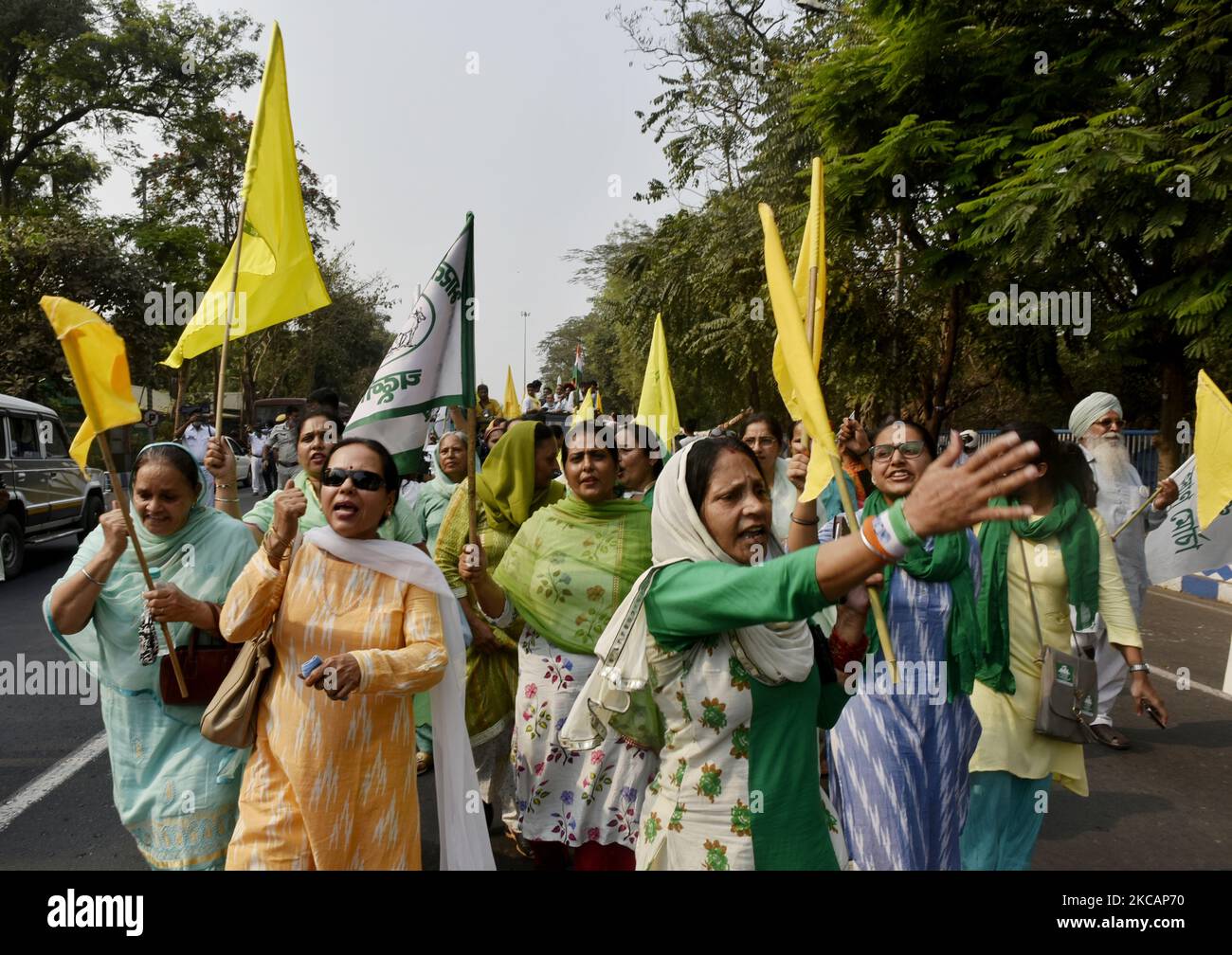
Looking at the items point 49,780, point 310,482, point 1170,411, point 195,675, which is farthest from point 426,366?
point 1170,411

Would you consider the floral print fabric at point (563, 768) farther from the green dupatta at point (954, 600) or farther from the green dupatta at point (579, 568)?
the green dupatta at point (954, 600)

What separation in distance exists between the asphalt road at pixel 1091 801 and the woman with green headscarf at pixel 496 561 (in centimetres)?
37

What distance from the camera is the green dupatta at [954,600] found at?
3156 mm

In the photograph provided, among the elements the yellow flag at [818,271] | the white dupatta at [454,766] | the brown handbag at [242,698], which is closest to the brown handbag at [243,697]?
the brown handbag at [242,698]

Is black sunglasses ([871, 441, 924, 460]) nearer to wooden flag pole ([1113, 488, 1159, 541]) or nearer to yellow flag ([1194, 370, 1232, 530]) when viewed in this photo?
wooden flag pole ([1113, 488, 1159, 541])

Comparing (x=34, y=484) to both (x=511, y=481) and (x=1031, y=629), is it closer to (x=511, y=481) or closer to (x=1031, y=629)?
(x=511, y=481)

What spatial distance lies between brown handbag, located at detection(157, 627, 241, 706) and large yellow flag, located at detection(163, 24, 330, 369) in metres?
1.17

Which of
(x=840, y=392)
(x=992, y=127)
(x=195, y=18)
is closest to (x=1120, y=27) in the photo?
(x=992, y=127)

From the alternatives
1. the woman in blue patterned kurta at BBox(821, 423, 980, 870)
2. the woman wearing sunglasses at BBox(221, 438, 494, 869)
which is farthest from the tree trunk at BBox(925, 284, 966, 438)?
the woman wearing sunglasses at BBox(221, 438, 494, 869)

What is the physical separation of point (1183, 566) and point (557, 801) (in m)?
3.54

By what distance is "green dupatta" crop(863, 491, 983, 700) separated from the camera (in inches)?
124

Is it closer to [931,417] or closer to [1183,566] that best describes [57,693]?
[1183,566]

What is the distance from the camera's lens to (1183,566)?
510cm

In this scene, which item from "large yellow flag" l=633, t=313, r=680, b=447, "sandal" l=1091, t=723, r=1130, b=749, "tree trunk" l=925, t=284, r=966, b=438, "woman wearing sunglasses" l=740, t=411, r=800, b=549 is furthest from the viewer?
"tree trunk" l=925, t=284, r=966, b=438
